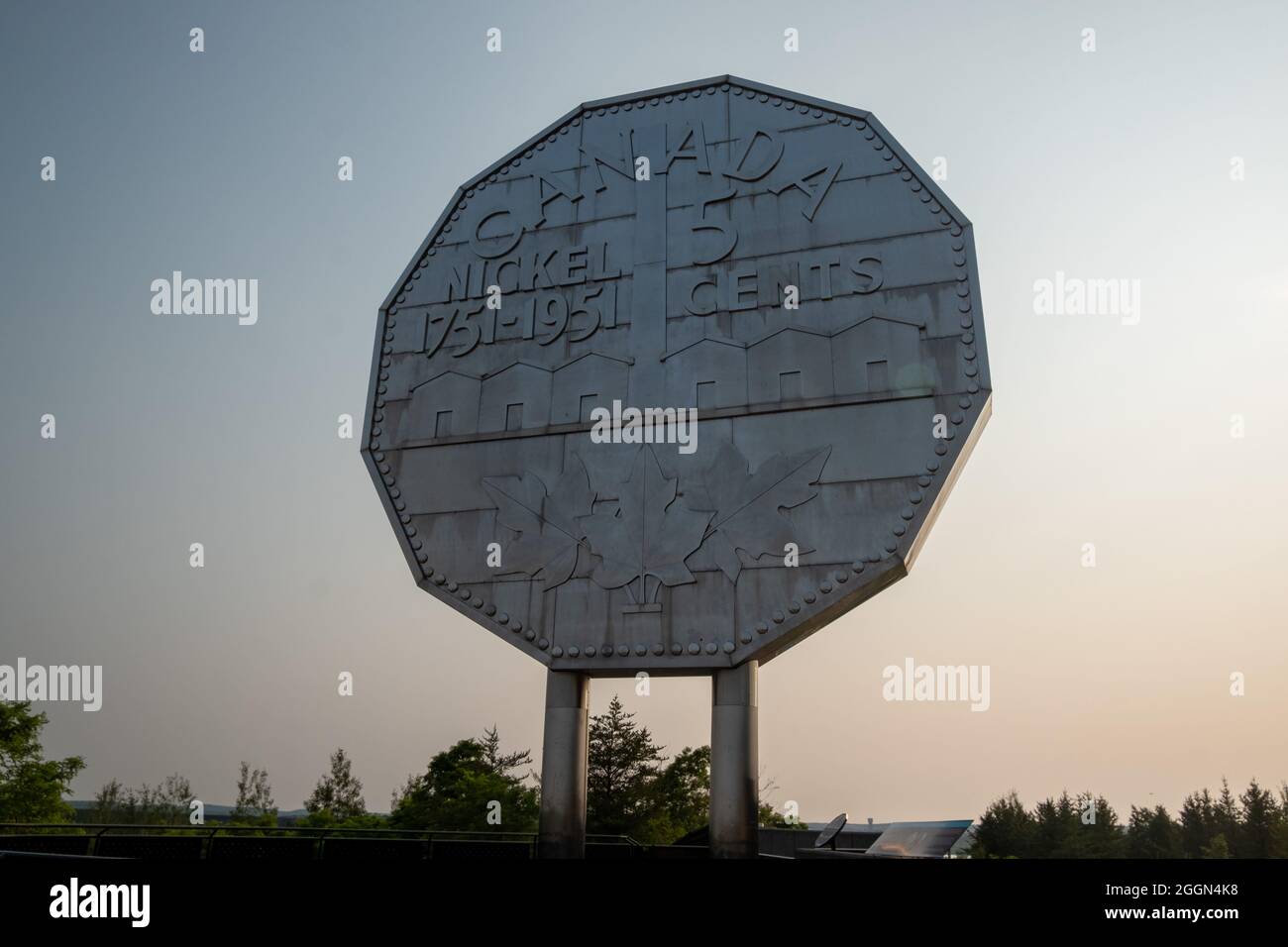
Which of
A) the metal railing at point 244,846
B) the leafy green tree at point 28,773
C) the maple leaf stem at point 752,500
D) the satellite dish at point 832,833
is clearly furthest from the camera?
the leafy green tree at point 28,773

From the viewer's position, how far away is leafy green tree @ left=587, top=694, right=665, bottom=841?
118ft

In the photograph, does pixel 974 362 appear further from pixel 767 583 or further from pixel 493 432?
pixel 493 432

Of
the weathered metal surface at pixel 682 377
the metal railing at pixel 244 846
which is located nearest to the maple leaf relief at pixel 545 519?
the weathered metal surface at pixel 682 377

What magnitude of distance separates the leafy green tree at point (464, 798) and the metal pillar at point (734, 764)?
1042 inches

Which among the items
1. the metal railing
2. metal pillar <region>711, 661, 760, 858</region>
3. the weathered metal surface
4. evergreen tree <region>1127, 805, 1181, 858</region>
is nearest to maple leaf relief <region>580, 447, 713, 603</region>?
the weathered metal surface

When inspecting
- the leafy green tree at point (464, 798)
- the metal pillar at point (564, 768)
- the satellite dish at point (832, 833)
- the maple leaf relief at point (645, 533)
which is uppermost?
the maple leaf relief at point (645, 533)

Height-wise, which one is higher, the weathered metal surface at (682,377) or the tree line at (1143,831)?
the weathered metal surface at (682,377)

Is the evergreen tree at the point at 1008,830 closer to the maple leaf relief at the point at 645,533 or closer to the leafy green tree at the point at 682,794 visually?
the leafy green tree at the point at 682,794

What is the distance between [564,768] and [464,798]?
1095 inches

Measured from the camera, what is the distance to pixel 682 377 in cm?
1195

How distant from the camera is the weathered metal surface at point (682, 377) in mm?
10852

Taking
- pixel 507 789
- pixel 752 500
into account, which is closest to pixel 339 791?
pixel 507 789
